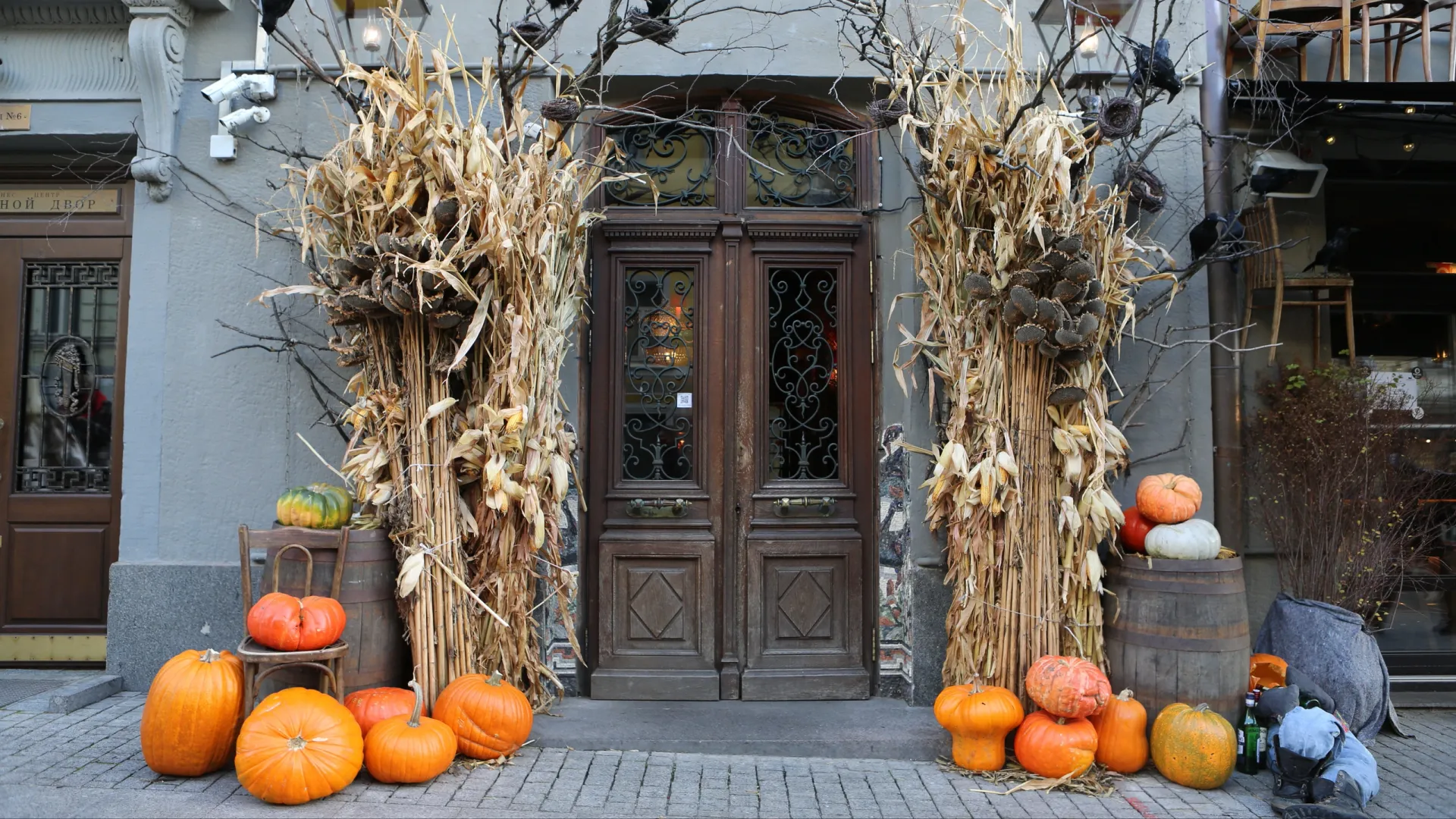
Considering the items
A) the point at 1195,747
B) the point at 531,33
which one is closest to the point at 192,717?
the point at 531,33

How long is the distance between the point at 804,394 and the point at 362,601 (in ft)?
8.33

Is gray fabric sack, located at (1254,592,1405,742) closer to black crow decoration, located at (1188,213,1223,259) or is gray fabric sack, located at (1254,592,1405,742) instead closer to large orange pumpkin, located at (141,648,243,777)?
black crow decoration, located at (1188,213,1223,259)

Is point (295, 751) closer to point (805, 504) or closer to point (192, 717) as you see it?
point (192, 717)

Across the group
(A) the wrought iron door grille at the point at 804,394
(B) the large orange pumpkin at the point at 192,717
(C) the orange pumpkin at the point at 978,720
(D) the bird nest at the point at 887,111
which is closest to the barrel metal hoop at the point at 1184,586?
(C) the orange pumpkin at the point at 978,720

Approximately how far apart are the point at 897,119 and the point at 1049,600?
98.6 inches

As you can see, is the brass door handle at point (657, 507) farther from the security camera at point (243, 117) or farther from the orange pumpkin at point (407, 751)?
the security camera at point (243, 117)

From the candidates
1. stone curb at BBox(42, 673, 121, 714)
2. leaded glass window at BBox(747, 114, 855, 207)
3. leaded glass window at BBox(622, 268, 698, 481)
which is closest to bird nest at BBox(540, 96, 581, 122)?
leaded glass window at BBox(622, 268, 698, 481)

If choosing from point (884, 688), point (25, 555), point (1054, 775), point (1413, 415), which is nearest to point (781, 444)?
point (884, 688)

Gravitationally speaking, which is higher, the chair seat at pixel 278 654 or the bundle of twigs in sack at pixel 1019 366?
the bundle of twigs in sack at pixel 1019 366

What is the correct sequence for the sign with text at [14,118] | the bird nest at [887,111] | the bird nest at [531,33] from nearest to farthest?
the bird nest at [531,33], the bird nest at [887,111], the sign with text at [14,118]

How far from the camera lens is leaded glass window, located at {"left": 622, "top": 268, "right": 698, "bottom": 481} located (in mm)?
5473

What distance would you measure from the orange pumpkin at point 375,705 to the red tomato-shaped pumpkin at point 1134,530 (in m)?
3.46

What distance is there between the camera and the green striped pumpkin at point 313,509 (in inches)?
178

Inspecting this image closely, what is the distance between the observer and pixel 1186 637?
4.37m
